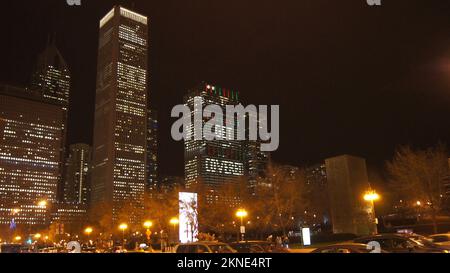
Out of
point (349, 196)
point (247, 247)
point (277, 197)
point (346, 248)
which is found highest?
point (277, 197)

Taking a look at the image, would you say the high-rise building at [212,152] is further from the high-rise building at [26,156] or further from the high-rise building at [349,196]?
the high-rise building at [349,196]

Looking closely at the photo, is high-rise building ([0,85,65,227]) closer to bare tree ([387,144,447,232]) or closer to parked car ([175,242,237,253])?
bare tree ([387,144,447,232])

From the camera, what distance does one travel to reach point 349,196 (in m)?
47.2

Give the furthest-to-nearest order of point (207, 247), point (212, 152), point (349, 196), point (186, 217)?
1. point (212, 152)
2. point (186, 217)
3. point (349, 196)
4. point (207, 247)

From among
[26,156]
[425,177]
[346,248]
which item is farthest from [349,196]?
[26,156]

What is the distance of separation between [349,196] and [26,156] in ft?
491

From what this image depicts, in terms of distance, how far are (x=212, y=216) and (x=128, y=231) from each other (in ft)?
148

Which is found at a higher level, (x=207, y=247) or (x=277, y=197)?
(x=277, y=197)

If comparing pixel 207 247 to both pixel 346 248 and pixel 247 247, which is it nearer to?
pixel 247 247

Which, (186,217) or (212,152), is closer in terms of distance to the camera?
(186,217)

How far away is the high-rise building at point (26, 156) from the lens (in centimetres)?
15988
